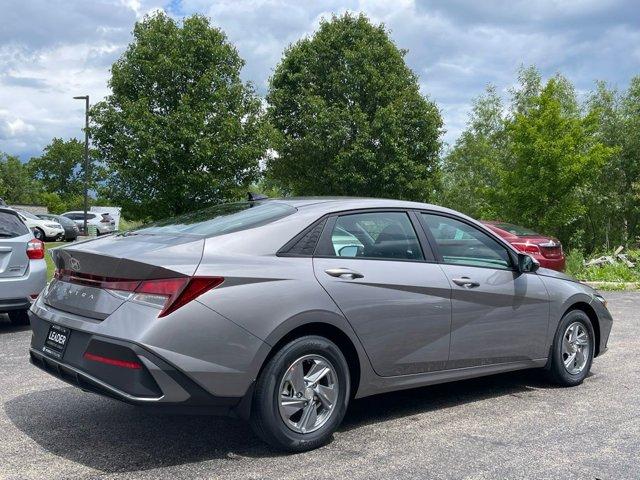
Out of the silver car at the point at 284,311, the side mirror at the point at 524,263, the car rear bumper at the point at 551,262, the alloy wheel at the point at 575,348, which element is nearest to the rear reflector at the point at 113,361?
the silver car at the point at 284,311

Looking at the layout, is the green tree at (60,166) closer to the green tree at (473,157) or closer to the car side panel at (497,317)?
the green tree at (473,157)

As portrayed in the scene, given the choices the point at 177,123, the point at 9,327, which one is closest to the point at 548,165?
the point at 177,123

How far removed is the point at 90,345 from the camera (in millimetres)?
3717

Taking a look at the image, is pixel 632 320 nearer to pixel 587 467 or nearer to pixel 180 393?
pixel 587 467

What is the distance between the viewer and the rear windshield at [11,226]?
312 inches

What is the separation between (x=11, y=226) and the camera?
8070 mm

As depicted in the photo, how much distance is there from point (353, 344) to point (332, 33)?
34.1m

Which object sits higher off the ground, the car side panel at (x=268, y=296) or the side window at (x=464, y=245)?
the side window at (x=464, y=245)

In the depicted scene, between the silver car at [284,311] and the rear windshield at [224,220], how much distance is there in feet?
0.06

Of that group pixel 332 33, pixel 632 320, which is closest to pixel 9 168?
pixel 332 33

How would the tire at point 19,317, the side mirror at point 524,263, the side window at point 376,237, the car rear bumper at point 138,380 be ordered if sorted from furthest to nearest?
the tire at point 19,317 < the side mirror at point 524,263 < the side window at point 376,237 < the car rear bumper at point 138,380

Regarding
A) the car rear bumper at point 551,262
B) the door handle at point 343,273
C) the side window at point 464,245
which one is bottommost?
the car rear bumper at point 551,262

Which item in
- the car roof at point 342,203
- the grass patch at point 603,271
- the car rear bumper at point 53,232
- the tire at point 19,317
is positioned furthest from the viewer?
the car rear bumper at point 53,232

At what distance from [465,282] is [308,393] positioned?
1.55m
